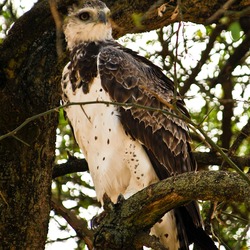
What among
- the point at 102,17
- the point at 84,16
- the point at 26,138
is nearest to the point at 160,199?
the point at 26,138

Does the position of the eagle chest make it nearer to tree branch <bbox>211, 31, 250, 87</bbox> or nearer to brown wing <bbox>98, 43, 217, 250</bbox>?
brown wing <bbox>98, 43, 217, 250</bbox>

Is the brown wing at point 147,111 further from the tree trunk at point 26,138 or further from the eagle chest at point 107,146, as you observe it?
the tree trunk at point 26,138

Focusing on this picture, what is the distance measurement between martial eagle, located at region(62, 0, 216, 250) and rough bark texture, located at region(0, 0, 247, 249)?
0.72 feet

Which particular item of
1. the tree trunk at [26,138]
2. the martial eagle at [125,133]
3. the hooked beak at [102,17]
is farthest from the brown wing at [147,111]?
the tree trunk at [26,138]

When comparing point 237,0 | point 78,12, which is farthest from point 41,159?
point 237,0

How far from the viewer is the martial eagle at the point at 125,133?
6.38 metres

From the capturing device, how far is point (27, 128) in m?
6.52

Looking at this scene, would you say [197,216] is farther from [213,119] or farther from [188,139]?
[213,119]

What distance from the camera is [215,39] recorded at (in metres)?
8.23

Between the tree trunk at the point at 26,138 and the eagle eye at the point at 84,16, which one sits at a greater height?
the eagle eye at the point at 84,16

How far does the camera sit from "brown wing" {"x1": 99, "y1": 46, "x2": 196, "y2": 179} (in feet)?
21.1

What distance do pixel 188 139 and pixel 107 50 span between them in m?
1.12

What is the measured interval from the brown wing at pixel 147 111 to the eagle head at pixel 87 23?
1.24 ft

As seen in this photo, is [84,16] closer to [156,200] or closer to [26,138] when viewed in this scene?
[26,138]
